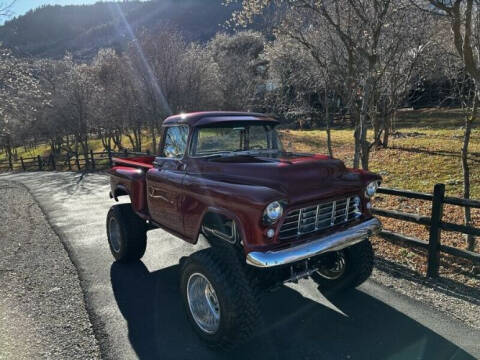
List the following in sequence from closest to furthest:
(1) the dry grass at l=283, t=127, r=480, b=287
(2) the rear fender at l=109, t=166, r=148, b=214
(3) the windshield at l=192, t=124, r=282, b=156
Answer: (3) the windshield at l=192, t=124, r=282, b=156 < (2) the rear fender at l=109, t=166, r=148, b=214 < (1) the dry grass at l=283, t=127, r=480, b=287

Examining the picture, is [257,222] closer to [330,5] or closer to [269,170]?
[269,170]

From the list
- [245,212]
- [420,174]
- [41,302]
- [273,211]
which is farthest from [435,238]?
[420,174]

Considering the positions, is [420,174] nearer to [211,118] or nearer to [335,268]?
[335,268]

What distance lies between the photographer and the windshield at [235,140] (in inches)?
160

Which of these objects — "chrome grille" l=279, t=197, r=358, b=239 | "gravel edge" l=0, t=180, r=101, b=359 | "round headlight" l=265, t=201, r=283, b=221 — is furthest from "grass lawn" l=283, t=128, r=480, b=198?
"gravel edge" l=0, t=180, r=101, b=359

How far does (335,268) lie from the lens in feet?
13.8

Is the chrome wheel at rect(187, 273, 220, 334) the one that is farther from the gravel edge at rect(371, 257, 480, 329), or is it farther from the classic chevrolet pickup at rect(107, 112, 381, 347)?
the gravel edge at rect(371, 257, 480, 329)

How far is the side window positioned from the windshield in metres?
0.21

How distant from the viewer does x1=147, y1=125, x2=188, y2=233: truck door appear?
153 inches

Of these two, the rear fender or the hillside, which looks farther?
the hillside

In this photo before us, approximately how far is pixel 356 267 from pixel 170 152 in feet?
9.01

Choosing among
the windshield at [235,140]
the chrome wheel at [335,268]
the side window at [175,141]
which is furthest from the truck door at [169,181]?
the chrome wheel at [335,268]

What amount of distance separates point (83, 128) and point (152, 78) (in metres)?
10.5

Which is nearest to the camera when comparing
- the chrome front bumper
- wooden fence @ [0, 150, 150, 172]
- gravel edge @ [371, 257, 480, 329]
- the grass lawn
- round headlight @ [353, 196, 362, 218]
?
the chrome front bumper
